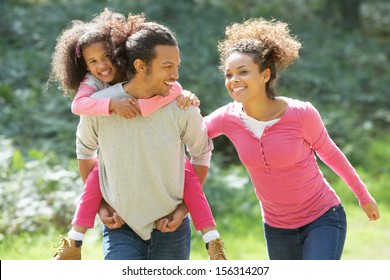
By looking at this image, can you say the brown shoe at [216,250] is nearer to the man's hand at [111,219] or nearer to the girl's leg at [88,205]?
the man's hand at [111,219]

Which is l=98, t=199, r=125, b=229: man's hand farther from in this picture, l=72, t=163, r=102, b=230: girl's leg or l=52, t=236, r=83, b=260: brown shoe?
l=52, t=236, r=83, b=260: brown shoe

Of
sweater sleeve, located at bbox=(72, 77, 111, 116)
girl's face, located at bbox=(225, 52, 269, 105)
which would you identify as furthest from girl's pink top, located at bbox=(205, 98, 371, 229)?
sweater sleeve, located at bbox=(72, 77, 111, 116)

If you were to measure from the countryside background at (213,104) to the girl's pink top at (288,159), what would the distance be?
2265 millimetres

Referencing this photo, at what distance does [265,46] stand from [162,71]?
0.73 m

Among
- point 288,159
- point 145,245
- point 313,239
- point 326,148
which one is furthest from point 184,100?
point 313,239

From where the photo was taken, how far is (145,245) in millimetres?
3779

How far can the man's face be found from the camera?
12.0ft

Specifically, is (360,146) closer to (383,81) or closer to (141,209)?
(383,81)

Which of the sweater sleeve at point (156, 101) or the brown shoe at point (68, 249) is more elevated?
the sweater sleeve at point (156, 101)

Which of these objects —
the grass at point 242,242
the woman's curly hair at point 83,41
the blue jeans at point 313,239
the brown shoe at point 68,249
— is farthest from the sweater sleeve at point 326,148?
the grass at point 242,242

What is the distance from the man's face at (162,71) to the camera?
367cm

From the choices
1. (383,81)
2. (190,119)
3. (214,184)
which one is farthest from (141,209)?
(383,81)
